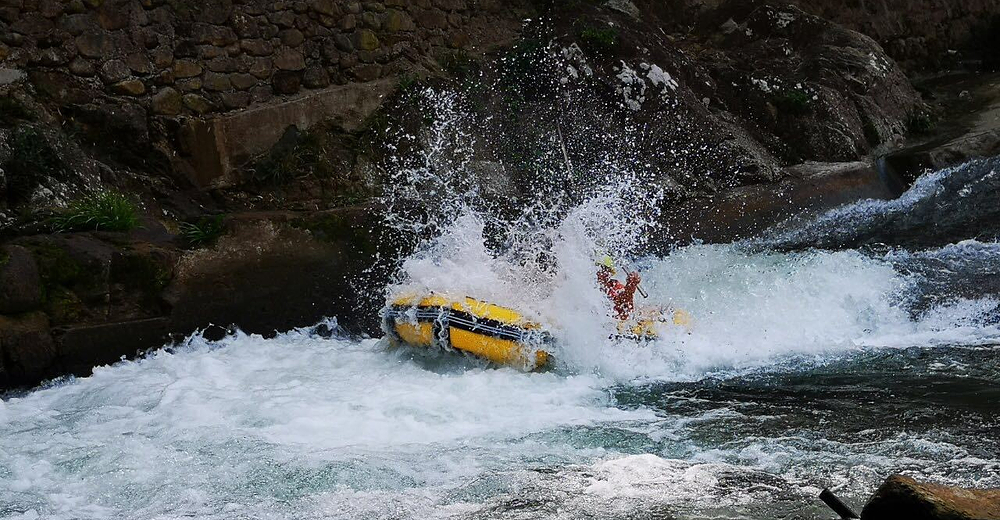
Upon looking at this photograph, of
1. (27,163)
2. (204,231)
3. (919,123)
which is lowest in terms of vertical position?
(204,231)

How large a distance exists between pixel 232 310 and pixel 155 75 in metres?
2.72

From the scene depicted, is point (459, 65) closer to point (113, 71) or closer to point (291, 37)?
point (291, 37)

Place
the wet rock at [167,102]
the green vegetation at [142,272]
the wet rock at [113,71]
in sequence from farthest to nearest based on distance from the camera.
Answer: the wet rock at [167,102]
the wet rock at [113,71]
the green vegetation at [142,272]

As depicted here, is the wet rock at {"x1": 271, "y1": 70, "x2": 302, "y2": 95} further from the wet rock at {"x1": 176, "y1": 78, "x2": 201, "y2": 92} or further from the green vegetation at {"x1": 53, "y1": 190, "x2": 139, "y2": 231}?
the green vegetation at {"x1": 53, "y1": 190, "x2": 139, "y2": 231}

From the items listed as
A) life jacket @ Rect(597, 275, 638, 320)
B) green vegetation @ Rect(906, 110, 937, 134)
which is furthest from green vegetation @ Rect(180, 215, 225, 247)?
green vegetation @ Rect(906, 110, 937, 134)

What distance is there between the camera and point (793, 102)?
12211mm

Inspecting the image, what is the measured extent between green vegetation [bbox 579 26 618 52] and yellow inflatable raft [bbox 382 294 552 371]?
17.7 feet

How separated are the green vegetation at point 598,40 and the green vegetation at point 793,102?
6.91 feet

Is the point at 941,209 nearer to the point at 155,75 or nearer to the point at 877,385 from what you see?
the point at 877,385

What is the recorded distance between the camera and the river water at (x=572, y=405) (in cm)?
493

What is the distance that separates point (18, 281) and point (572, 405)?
405cm

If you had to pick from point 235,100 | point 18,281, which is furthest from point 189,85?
point 18,281

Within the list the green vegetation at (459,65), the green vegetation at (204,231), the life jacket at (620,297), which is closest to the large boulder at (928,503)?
the life jacket at (620,297)

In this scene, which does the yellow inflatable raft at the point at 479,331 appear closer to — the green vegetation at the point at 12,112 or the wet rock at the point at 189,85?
the wet rock at the point at 189,85
